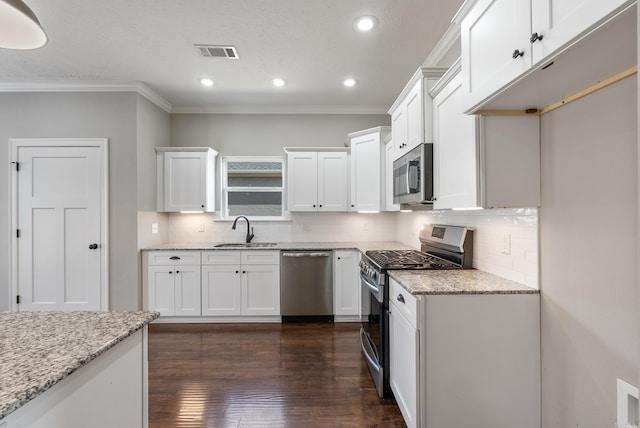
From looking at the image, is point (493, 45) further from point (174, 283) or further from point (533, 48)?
point (174, 283)

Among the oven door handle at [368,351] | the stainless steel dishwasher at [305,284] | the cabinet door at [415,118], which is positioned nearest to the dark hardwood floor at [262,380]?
the oven door handle at [368,351]

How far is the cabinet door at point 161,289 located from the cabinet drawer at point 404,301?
271 cm

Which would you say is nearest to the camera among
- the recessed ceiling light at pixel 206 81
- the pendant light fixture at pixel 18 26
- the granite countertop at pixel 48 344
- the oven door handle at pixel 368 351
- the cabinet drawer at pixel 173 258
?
the granite countertop at pixel 48 344

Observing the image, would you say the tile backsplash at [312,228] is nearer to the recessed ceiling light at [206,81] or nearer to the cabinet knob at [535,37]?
the recessed ceiling light at [206,81]

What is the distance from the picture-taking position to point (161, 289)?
3.39 m

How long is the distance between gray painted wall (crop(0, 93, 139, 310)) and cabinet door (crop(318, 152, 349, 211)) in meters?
2.22

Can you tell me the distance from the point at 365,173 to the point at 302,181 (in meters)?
0.83

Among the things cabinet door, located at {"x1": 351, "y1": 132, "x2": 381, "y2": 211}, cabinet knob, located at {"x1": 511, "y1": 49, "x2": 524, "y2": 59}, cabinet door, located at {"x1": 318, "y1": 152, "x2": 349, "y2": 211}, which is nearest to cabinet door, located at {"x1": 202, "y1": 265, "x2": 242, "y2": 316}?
cabinet door, located at {"x1": 318, "y1": 152, "x2": 349, "y2": 211}

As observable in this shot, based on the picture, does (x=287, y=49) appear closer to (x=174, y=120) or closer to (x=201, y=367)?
(x=174, y=120)

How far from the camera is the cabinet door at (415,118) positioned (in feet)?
6.82

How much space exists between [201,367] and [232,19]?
2885 mm

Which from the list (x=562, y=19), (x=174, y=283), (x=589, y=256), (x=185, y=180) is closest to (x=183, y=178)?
(x=185, y=180)

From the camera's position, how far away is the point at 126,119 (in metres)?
3.28

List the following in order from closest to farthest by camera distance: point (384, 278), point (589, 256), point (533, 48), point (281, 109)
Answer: point (533, 48) < point (589, 256) < point (384, 278) < point (281, 109)
